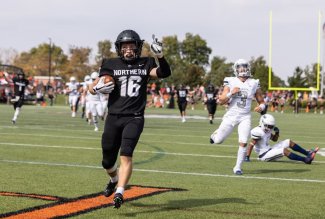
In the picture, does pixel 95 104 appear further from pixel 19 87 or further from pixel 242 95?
pixel 242 95

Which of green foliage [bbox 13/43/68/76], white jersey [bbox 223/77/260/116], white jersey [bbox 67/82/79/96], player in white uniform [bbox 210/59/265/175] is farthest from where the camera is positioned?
green foliage [bbox 13/43/68/76]

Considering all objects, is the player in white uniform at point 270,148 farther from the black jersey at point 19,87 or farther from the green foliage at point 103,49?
the green foliage at point 103,49

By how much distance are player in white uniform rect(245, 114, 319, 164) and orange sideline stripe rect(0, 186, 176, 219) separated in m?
4.26

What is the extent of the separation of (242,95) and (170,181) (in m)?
2.37

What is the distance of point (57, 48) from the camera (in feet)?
328

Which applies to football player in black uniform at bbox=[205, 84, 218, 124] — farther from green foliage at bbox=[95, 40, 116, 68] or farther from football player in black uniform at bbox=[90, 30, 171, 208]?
green foliage at bbox=[95, 40, 116, 68]

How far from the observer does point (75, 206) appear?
21.5ft

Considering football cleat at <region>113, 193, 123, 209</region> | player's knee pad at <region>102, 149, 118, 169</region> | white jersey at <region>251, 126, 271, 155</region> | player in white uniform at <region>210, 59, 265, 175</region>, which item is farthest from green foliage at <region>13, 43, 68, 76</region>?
football cleat at <region>113, 193, 123, 209</region>

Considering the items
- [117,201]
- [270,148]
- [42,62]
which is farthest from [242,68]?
[42,62]

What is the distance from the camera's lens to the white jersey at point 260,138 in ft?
37.6

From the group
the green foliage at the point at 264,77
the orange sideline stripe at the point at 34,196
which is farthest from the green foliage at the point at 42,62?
the orange sideline stripe at the point at 34,196

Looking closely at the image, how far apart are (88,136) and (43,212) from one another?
10.3 metres

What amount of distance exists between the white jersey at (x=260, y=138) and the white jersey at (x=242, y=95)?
1228 mm

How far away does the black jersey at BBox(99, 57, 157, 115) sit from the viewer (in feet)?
22.4
